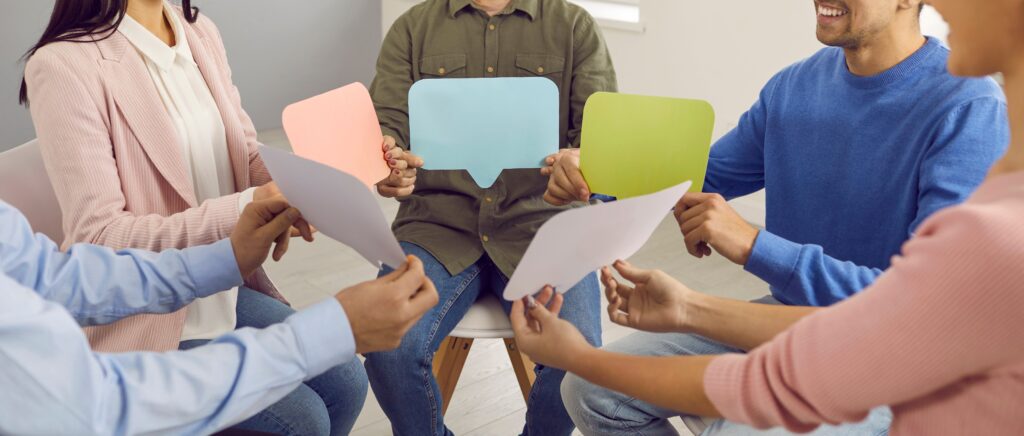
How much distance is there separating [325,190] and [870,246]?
38.1 inches

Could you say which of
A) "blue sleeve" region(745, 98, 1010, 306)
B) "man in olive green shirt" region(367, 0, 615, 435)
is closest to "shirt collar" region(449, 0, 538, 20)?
"man in olive green shirt" region(367, 0, 615, 435)

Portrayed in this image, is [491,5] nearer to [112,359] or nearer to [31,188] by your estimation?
[31,188]

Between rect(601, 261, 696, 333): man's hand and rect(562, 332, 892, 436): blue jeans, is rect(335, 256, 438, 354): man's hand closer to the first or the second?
rect(601, 261, 696, 333): man's hand

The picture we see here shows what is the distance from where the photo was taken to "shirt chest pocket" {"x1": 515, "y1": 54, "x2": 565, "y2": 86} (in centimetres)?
194

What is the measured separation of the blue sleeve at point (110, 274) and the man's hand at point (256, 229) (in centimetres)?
2

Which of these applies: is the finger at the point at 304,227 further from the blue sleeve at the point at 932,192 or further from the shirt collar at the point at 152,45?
the blue sleeve at the point at 932,192

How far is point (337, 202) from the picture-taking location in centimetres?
114

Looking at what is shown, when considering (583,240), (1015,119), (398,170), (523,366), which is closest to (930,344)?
(1015,119)

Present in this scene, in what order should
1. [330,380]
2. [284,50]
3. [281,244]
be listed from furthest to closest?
[284,50]
[330,380]
[281,244]

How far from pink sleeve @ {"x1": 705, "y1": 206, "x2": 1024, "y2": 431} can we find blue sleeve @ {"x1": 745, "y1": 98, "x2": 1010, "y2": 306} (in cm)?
54

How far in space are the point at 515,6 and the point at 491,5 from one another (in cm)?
6

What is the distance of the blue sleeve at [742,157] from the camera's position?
5.80ft

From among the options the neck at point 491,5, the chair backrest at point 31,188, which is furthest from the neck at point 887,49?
the chair backrest at point 31,188

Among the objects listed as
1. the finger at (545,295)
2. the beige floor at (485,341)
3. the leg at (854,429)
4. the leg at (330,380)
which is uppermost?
the finger at (545,295)
